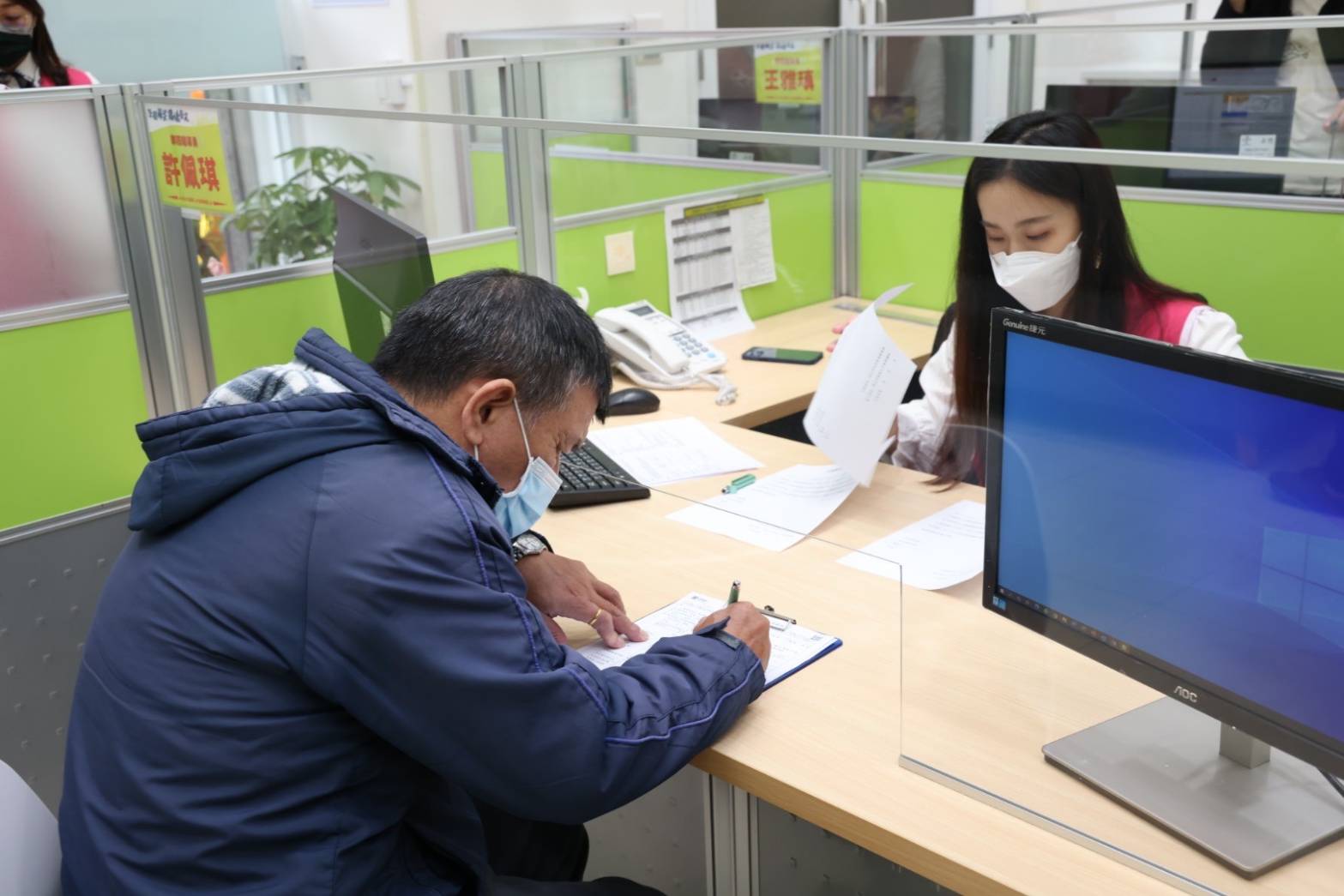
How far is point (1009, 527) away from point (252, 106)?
1.43 meters

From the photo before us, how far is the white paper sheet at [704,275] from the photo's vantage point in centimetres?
269

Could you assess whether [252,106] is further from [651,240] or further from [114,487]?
[651,240]

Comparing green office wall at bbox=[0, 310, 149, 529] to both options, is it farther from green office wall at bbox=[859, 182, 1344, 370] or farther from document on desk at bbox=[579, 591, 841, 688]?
green office wall at bbox=[859, 182, 1344, 370]

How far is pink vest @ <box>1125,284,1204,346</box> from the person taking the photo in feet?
5.98

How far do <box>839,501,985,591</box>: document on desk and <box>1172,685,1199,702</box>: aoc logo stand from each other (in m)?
0.43

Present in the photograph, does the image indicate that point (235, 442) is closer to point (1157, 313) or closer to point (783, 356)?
point (1157, 313)

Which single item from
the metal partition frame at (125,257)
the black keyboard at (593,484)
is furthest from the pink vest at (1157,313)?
the metal partition frame at (125,257)

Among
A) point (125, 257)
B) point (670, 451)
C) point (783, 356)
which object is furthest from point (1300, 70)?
point (125, 257)

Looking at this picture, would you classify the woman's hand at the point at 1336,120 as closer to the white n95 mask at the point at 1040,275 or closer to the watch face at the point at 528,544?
the white n95 mask at the point at 1040,275

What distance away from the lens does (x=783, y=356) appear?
2543 mm

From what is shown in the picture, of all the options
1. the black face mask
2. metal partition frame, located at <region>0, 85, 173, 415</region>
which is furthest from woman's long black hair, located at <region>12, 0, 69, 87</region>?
metal partition frame, located at <region>0, 85, 173, 415</region>

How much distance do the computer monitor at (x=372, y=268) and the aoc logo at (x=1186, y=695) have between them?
106cm

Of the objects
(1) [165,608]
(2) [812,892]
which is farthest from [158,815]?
(2) [812,892]

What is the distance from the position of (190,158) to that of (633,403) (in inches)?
33.7
